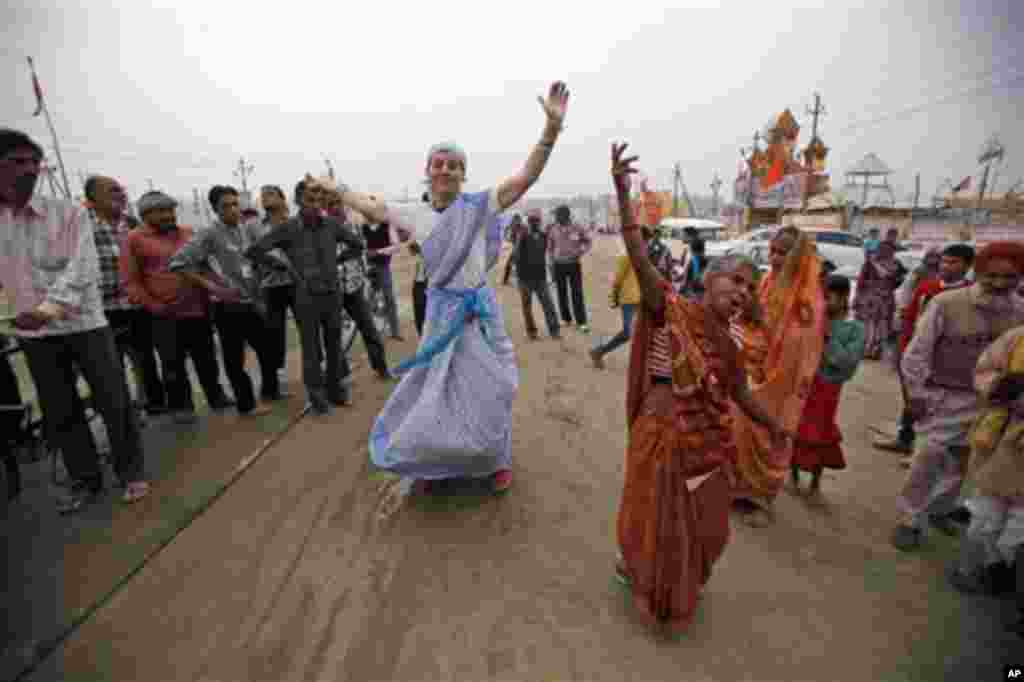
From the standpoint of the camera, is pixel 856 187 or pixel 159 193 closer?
pixel 159 193

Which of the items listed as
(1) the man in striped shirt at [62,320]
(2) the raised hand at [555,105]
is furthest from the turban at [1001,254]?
(1) the man in striped shirt at [62,320]

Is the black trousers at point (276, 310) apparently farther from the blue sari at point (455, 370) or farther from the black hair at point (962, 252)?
the black hair at point (962, 252)

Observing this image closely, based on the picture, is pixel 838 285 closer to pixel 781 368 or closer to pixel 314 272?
pixel 781 368

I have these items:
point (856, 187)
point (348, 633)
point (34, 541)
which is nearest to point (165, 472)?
point (34, 541)

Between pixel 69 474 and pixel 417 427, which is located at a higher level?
pixel 417 427

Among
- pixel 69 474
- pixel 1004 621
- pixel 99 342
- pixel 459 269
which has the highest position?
pixel 459 269

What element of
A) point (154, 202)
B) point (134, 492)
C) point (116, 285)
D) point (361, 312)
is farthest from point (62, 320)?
point (361, 312)

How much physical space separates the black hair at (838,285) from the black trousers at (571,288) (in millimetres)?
4737

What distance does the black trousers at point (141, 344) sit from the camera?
4125 mm

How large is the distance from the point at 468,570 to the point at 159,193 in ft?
12.6

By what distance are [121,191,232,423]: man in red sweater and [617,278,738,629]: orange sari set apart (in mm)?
3903

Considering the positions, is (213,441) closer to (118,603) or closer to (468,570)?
(118,603)

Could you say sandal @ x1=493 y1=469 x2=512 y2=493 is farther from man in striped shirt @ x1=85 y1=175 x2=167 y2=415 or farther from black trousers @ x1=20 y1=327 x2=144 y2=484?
man in striped shirt @ x1=85 y1=175 x2=167 y2=415

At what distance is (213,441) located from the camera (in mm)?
3979
